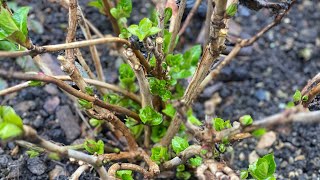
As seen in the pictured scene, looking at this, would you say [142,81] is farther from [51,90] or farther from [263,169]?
[51,90]

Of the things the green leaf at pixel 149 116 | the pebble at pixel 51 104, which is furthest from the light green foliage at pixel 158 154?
the pebble at pixel 51 104

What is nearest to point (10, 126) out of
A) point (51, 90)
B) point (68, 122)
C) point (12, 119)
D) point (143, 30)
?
point (12, 119)

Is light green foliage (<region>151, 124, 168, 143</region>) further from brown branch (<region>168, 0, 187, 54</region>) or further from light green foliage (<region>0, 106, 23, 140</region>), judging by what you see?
light green foliage (<region>0, 106, 23, 140</region>)

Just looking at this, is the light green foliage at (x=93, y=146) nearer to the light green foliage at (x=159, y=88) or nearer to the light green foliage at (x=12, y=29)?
the light green foliage at (x=159, y=88)

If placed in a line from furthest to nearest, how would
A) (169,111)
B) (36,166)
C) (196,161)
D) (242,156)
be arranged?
(242,156)
(36,166)
(169,111)
(196,161)

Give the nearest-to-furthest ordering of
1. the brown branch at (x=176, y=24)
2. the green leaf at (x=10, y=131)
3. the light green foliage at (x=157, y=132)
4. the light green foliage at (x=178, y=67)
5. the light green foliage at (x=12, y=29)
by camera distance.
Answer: the green leaf at (x=10, y=131), the light green foliage at (x=12, y=29), the brown branch at (x=176, y=24), the light green foliage at (x=178, y=67), the light green foliage at (x=157, y=132)

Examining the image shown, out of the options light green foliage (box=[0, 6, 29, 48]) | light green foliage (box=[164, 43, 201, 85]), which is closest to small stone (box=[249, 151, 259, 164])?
light green foliage (box=[164, 43, 201, 85])
